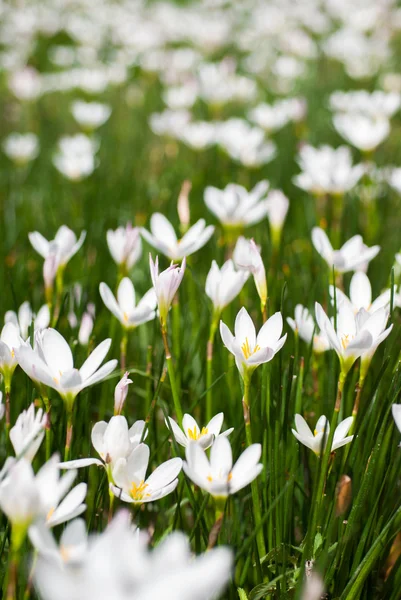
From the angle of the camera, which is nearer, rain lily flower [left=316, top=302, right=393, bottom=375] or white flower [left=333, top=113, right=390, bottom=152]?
rain lily flower [left=316, top=302, right=393, bottom=375]

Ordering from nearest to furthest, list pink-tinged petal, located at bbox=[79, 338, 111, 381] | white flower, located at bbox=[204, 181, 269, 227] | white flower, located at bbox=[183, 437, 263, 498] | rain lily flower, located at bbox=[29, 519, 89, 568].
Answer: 1. rain lily flower, located at bbox=[29, 519, 89, 568]
2. white flower, located at bbox=[183, 437, 263, 498]
3. pink-tinged petal, located at bbox=[79, 338, 111, 381]
4. white flower, located at bbox=[204, 181, 269, 227]

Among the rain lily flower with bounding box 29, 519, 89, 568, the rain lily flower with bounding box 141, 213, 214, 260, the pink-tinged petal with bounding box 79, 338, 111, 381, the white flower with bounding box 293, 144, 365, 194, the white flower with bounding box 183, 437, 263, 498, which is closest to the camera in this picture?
the rain lily flower with bounding box 29, 519, 89, 568

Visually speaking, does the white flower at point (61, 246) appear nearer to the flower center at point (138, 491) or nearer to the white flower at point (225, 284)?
the white flower at point (225, 284)

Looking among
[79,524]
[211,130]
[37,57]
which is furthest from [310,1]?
[79,524]

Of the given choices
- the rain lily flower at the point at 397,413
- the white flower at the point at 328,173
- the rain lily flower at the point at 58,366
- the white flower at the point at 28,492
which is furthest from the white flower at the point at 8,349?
the white flower at the point at 328,173

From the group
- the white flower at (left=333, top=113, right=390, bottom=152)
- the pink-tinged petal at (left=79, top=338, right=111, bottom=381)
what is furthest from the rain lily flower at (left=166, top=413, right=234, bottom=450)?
the white flower at (left=333, top=113, right=390, bottom=152)

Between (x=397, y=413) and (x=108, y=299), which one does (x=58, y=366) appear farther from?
(x=397, y=413)

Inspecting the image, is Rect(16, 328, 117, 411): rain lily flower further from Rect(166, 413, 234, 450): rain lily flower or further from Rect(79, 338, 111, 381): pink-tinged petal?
Rect(166, 413, 234, 450): rain lily flower


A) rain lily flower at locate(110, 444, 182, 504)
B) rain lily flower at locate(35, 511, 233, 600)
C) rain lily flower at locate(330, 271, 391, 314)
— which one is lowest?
rain lily flower at locate(110, 444, 182, 504)
